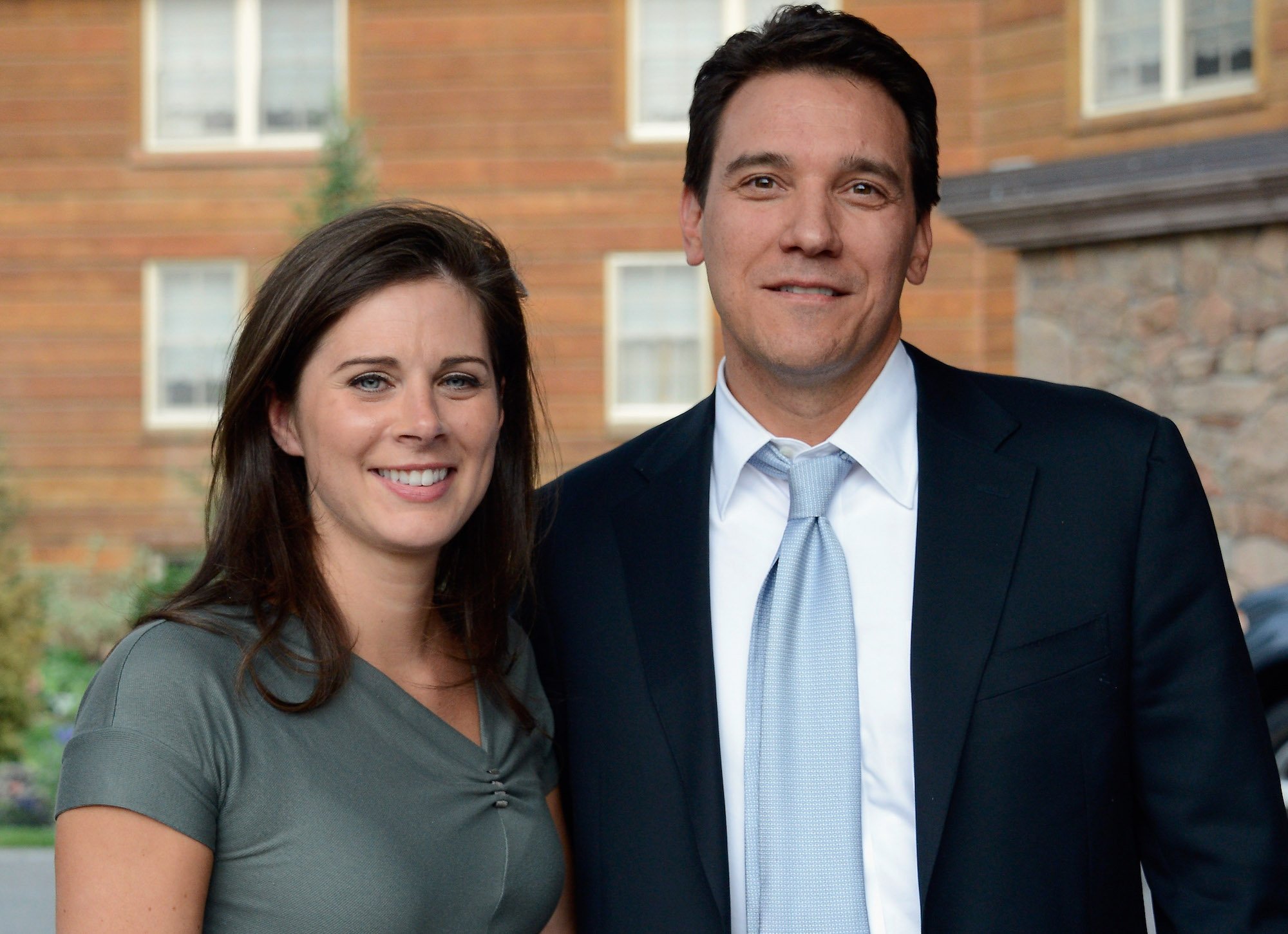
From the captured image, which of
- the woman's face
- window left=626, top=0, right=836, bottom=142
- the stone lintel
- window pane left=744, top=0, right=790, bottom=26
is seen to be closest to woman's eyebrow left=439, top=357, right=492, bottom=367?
the woman's face

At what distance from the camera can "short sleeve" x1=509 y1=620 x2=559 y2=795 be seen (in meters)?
2.79

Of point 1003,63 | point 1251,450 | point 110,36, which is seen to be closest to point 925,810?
point 1251,450

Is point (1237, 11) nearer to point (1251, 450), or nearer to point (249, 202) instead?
point (1251, 450)

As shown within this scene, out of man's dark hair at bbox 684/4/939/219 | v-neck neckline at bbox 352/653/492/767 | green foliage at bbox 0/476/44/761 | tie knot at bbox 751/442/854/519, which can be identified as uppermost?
man's dark hair at bbox 684/4/939/219

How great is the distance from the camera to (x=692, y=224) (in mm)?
2930

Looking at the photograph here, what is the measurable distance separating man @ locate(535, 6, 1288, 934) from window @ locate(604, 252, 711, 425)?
11160mm

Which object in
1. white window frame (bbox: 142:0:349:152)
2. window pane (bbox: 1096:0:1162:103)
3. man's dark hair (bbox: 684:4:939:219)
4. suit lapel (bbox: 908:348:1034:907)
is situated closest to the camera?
suit lapel (bbox: 908:348:1034:907)

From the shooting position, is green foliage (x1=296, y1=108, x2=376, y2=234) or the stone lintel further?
green foliage (x1=296, y1=108, x2=376, y2=234)

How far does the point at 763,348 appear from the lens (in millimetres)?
2604

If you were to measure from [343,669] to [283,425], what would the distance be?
445 millimetres

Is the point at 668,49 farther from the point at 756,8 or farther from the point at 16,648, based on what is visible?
the point at 16,648

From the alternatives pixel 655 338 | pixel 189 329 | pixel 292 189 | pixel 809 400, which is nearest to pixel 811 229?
pixel 809 400

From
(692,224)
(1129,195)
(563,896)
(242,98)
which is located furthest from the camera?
(242,98)

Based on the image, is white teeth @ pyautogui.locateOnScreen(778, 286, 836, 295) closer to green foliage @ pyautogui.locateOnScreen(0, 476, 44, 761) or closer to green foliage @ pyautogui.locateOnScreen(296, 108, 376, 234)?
green foliage @ pyautogui.locateOnScreen(0, 476, 44, 761)
